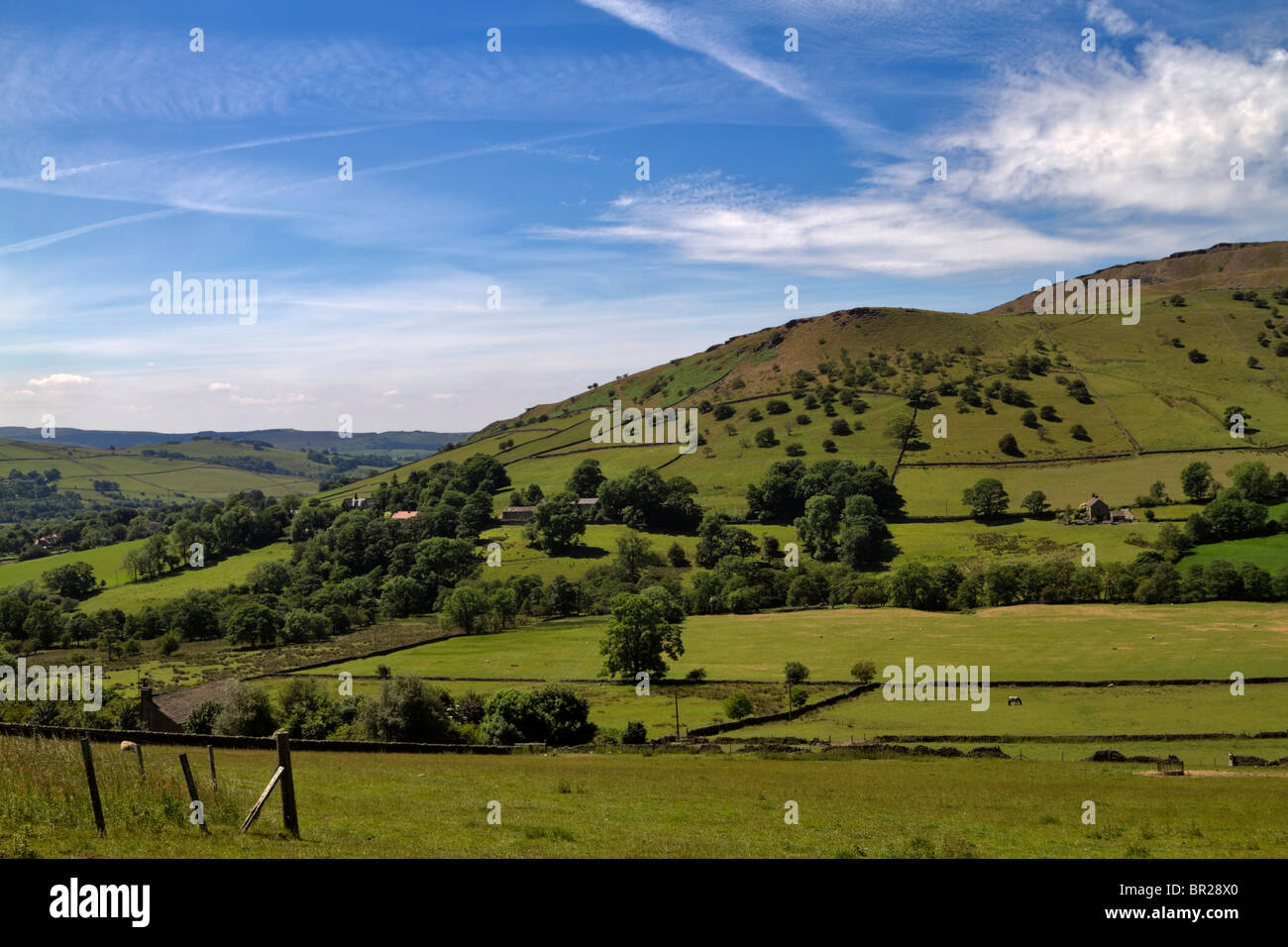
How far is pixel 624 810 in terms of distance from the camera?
2228 cm

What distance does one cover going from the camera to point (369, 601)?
127m

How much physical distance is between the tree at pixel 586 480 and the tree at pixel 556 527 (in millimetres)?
22646

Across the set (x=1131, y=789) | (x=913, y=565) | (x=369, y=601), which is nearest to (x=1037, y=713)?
(x=1131, y=789)

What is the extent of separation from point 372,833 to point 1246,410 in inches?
7276

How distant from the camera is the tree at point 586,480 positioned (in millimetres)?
169125

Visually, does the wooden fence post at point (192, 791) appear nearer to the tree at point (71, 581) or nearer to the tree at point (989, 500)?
the tree at point (989, 500)

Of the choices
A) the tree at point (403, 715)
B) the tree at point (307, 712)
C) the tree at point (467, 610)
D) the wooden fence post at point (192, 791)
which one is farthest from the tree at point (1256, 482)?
the wooden fence post at point (192, 791)

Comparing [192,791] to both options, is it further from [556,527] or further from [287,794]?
[556,527]

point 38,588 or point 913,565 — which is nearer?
point 913,565

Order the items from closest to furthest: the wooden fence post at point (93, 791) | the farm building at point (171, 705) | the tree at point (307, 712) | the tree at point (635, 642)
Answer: the wooden fence post at point (93, 791) < the tree at point (307, 712) < the farm building at point (171, 705) < the tree at point (635, 642)

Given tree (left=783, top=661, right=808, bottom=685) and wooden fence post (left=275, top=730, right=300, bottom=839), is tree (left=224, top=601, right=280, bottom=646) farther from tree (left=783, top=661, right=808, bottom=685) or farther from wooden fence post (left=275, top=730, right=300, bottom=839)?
wooden fence post (left=275, top=730, right=300, bottom=839)

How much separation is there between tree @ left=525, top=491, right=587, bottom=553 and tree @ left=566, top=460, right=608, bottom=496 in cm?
2265

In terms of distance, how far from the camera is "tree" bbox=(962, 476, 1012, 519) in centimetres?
12962
